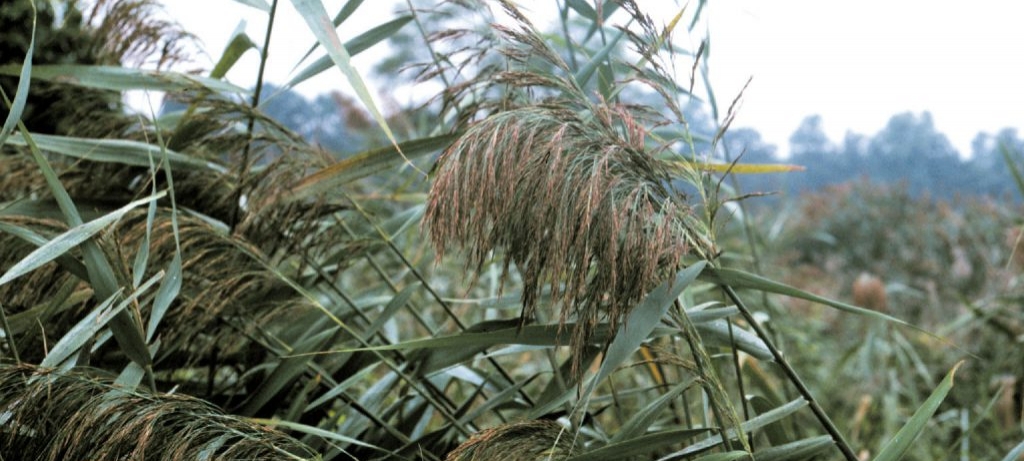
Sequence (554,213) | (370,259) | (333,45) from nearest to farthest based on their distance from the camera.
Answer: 1. (554,213)
2. (333,45)
3. (370,259)

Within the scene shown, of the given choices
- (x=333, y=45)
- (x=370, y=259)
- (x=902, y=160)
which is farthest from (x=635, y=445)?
(x=902, y=160)

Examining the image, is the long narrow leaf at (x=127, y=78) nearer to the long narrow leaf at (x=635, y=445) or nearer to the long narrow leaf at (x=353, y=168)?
the long narrow leaf at (x=353, y=168)

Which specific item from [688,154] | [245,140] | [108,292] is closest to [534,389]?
[688,154]

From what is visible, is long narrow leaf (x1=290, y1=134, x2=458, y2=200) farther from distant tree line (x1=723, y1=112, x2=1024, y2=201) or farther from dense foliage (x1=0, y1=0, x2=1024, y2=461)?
distant tree line (x1=723, y1=112, x2=1024, y2=201)

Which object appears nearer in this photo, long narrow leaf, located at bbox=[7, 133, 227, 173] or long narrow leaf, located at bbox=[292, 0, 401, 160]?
long narrow leaf, located at bbox=[292, 0, 401, 160]

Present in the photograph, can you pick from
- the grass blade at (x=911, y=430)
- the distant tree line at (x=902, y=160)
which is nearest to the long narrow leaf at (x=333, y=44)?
the grass blade at (x=911, y=430)

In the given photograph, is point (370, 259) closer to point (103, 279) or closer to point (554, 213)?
point (103, 279)

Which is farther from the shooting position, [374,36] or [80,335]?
[374,36]

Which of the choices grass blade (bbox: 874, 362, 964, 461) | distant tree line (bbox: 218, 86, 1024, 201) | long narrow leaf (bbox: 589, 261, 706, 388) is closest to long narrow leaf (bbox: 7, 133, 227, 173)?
long narrow leaf (bbox: 589, 261, 706, 388)

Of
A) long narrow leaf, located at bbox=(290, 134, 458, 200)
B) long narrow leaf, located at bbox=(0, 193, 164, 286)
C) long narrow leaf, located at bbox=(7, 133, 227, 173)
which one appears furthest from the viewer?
long narrow leaf, located at bbox=(7, 133, 227, 173)

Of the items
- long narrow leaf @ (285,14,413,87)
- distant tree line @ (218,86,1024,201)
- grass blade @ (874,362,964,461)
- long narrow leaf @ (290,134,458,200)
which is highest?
distant tree line @ (218,86,1024,201)

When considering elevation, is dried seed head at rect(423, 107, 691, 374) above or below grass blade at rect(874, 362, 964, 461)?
above

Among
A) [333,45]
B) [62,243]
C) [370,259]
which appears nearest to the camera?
[333,45]

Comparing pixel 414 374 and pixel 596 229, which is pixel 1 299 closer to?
pixel 414 374
